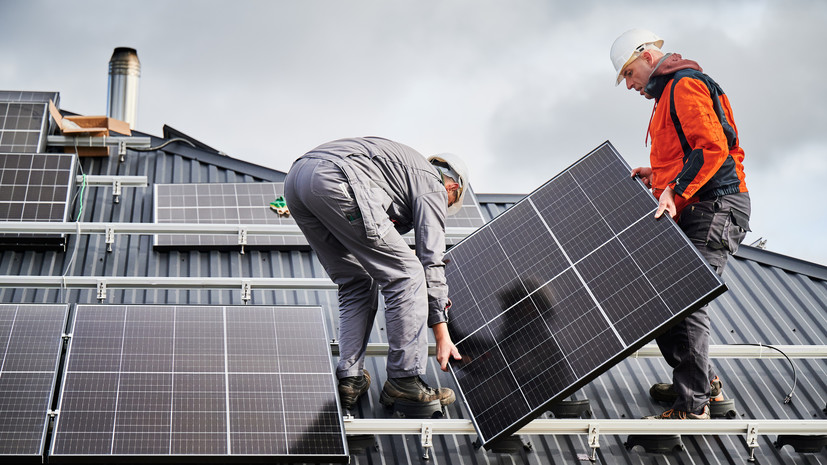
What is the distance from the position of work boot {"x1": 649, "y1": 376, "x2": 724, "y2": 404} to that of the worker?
1.99 meters

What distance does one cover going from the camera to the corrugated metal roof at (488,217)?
693cm

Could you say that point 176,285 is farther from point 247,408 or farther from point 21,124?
point 21,124

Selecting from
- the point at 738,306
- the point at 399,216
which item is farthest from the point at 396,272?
the point at 738,306

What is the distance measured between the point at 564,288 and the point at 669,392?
1654 mm

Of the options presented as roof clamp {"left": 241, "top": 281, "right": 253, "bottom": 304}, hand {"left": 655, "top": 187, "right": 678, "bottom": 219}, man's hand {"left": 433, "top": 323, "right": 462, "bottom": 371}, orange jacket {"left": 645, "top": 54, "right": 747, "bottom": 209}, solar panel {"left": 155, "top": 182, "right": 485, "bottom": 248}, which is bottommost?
man's hand {"left": 433, "top": 323, "right": 462, "bottom": 371}

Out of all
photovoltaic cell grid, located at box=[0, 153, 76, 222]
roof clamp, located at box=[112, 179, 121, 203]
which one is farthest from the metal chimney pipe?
roof clamp, located at box=[112, 179, 121, 203]

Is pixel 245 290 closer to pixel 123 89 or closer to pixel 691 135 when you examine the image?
pixel 691 135

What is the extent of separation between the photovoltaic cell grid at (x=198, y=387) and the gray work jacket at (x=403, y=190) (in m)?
1.02

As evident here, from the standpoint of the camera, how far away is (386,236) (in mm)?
6094

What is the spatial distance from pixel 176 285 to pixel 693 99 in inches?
178

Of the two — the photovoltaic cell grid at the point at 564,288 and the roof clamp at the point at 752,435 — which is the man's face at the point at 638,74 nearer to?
the photovoltaic cell grid at the point at 564,288

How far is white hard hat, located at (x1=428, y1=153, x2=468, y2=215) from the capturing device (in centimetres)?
667

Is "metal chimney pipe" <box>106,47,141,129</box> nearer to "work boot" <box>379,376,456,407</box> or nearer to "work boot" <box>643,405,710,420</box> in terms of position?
"work boot" <box>379,376,456,407</box>

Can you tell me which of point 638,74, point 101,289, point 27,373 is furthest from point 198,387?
point 638,74
